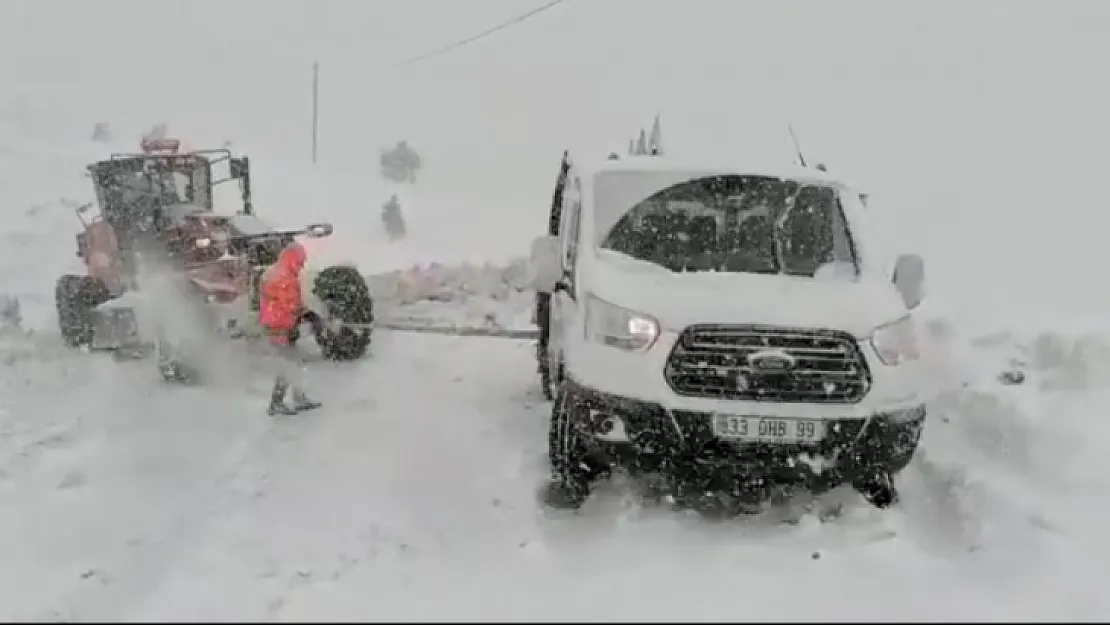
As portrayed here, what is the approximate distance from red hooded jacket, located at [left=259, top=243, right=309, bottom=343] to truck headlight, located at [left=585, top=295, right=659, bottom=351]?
7.96ft

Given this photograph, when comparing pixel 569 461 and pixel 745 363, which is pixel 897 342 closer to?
pixel 745 363

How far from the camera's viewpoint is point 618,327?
16.5 feet

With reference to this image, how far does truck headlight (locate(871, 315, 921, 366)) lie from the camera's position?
16.4 feet

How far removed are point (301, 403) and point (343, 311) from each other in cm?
150

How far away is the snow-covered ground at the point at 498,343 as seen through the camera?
4512 millimetres

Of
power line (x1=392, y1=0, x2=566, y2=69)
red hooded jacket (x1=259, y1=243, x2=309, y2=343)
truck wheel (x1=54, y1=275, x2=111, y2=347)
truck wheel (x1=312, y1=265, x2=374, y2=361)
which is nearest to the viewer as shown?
red hooded jacket (x1=259, y1=243, x2=309, y2=343)

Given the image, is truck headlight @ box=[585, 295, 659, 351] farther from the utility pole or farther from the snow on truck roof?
the utility pole

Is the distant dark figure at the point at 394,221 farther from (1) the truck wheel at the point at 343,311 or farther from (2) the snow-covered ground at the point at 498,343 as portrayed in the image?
(1) the truck wheel at the point at 343,311

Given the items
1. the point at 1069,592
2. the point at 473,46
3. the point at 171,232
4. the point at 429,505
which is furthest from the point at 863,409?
the point at 473,46

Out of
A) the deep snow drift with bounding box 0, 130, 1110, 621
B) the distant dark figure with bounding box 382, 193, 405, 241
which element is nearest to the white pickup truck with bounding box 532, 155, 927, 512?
the deep snow drift with bounding box 0, 130, 1110, 621

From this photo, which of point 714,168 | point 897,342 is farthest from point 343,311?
point 897,342

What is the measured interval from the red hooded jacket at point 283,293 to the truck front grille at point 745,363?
296cm

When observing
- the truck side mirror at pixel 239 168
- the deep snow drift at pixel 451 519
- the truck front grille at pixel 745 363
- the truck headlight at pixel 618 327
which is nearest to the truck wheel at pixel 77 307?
the deep snow drift at pixel 451 519

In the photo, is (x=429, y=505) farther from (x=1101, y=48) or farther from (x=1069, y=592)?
(x=1101, y=48)
